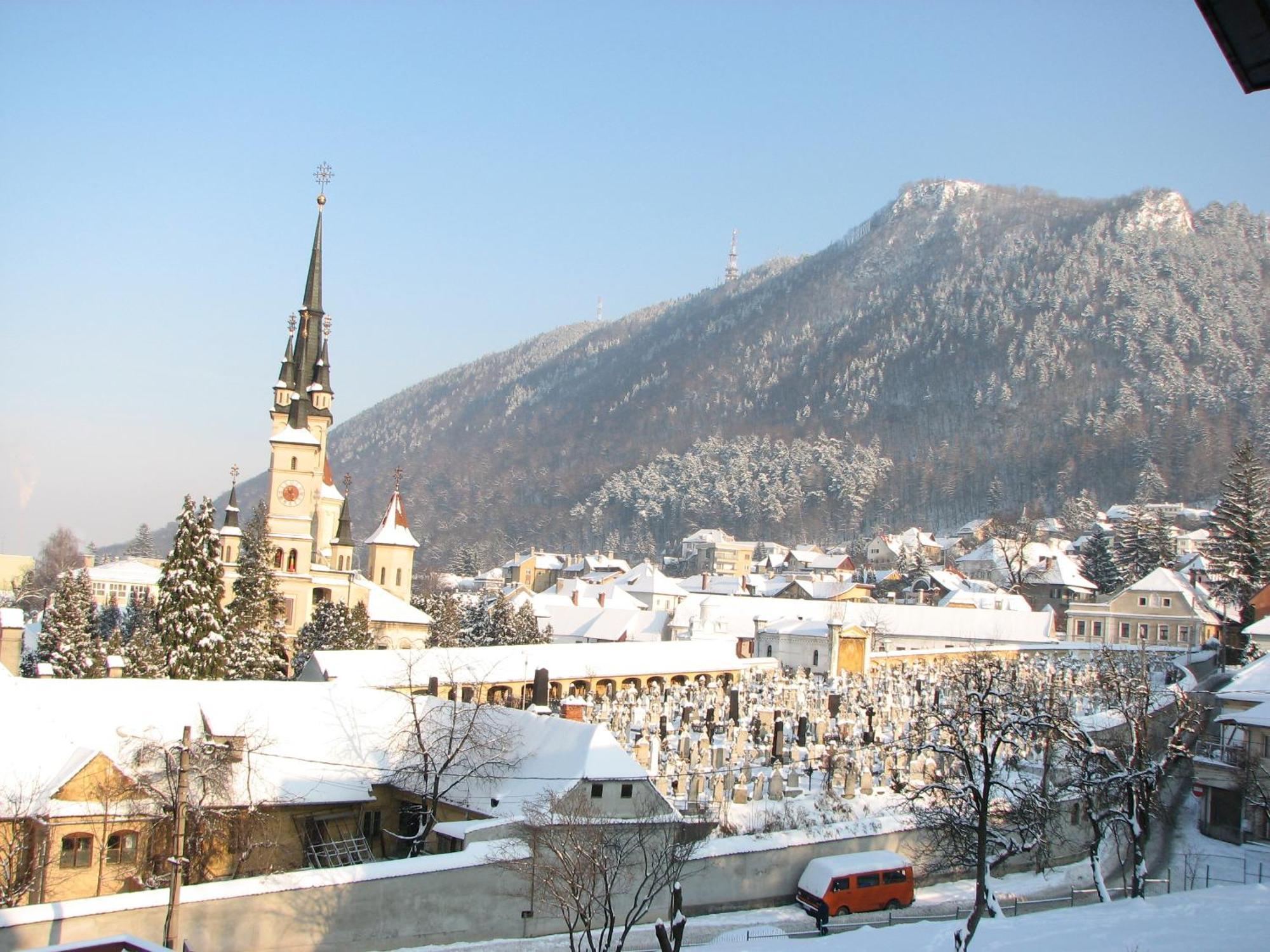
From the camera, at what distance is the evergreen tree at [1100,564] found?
7344cm

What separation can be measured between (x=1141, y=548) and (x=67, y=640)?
199ft

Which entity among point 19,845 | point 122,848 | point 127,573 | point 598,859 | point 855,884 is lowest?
point 855,884

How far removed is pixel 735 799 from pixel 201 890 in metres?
12.5

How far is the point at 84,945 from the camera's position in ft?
33.2

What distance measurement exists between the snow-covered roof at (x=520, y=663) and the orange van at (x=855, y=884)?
1520 cm

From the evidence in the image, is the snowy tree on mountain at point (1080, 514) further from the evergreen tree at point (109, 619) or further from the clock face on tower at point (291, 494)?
the evergreen tree at point (109, 619)

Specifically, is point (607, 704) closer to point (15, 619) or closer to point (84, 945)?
point (15, 619)

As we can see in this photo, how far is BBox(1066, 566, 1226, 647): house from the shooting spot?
174 ft

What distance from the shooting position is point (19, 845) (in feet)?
59.1

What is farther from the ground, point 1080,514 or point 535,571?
point 1080,514

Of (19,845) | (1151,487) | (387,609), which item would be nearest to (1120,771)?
(19,845)

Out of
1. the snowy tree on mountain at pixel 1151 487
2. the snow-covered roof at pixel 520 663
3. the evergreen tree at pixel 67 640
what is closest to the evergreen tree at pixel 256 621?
the snow-covered roof at pixel 520 663

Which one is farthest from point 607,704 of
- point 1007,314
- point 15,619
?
point 1007,314

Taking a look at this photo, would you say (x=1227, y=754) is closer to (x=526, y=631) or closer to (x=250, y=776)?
(x=250, y=776)
